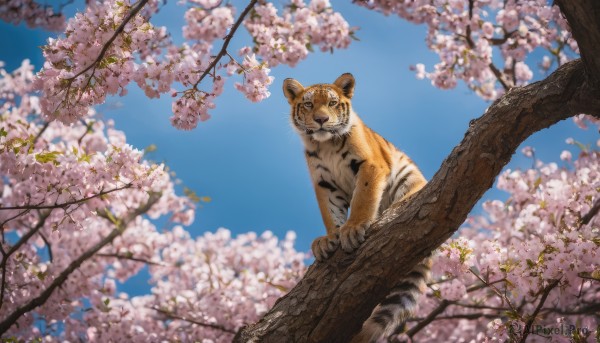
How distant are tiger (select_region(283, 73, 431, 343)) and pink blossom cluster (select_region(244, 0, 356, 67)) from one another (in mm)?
1916

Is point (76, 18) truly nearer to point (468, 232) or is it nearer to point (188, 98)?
point (188, 98)

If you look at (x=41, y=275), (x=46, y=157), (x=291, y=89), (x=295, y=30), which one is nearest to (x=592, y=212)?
(x=291, y=89)

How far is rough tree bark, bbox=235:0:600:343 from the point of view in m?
3.78

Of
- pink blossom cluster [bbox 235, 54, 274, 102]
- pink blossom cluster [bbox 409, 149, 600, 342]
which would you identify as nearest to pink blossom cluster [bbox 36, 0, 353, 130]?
pink blossom cluster [bbox 235, 54, 274, 102]

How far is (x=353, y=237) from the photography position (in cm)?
414

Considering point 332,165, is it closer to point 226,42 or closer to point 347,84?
point 347,84

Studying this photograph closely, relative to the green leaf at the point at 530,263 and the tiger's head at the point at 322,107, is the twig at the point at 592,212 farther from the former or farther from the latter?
the tiger's head at the point at 322,107

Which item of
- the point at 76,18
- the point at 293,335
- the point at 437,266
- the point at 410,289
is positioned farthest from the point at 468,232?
the point at 76,18

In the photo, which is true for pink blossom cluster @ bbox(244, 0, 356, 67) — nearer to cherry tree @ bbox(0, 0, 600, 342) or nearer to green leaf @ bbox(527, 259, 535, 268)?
cherry tree @ bbox(0, 0, 600, 342)

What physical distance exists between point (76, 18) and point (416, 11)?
612 centimetres

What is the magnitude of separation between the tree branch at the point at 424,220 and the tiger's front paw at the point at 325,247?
0.19 ft

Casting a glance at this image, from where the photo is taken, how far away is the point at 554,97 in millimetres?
3783

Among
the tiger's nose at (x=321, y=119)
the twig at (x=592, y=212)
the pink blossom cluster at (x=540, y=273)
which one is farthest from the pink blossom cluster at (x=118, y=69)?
the twig at (x=592, y=212)

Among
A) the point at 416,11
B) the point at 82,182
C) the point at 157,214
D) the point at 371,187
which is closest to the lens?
the point at 371,187
